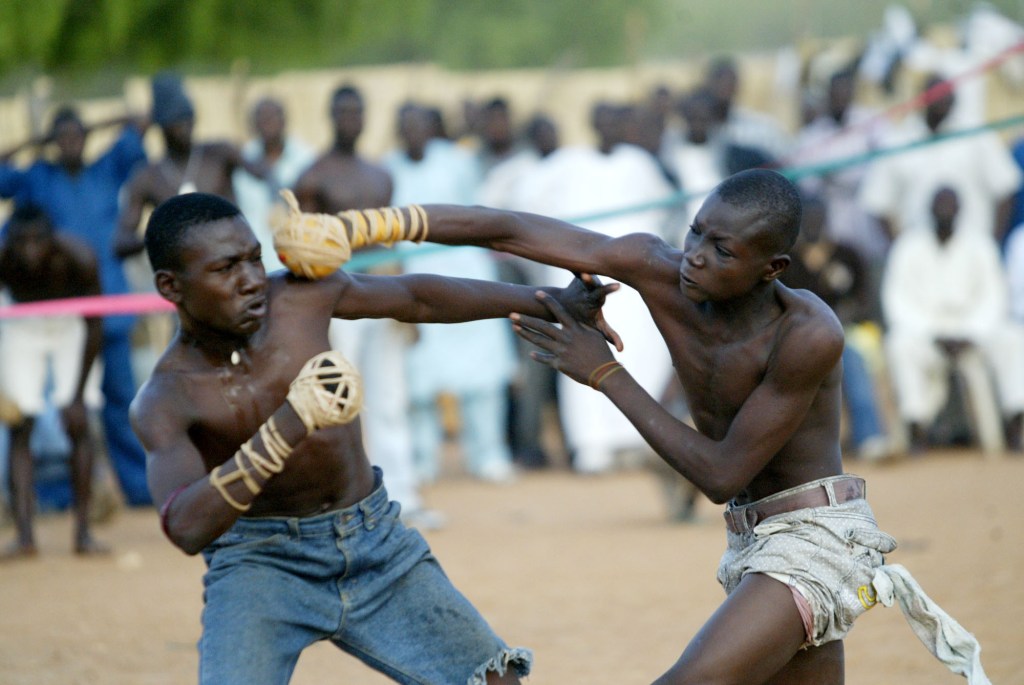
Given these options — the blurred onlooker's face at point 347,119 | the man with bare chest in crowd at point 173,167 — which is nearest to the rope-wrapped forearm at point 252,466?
the man with bare chest in crowd at point 173,167

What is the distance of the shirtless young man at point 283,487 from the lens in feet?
12.3

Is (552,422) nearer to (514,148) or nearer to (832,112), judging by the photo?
(514,148)

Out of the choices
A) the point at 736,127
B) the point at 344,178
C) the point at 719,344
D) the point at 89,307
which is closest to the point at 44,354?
the point at 89,307

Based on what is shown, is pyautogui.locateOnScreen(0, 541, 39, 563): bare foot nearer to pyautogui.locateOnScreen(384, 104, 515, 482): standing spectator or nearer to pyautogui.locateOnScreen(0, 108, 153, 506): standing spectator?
pyautogui.locateOnScreen(0, 108, 153, 506): standing spectator

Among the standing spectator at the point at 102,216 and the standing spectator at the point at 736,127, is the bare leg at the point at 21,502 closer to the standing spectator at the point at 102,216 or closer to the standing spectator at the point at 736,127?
the standing spectator at the point at 102,216

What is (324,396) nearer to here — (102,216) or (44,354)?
(44,354)

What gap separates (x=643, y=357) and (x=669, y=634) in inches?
193

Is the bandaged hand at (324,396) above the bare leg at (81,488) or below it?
above

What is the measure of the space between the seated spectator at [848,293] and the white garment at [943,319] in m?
0.26

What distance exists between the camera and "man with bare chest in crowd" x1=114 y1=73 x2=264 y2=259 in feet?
28.3

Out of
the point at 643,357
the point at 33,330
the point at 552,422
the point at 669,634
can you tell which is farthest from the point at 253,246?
the point at 552,422

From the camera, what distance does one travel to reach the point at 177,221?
3861 mm

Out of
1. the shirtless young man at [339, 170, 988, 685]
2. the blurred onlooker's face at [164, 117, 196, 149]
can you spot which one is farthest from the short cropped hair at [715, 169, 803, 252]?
the blurred onlooker's face at [164, 117, 196, 149]

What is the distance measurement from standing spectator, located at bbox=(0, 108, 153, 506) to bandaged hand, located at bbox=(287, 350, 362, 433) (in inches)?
242
